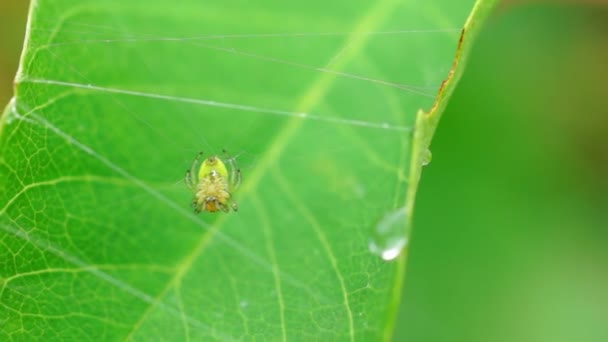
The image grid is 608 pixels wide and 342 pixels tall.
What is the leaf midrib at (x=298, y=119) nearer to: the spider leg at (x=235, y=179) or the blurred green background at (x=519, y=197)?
the spider leg at (x=235, y=179)

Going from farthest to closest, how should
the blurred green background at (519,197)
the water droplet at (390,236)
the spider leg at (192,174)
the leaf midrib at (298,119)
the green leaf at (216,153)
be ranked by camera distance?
the blurred green background at (519,197) → the spider leg at (192,174) → the leaf midrib at (298,119) → the green leaf at (216,153) → the water droplet at (390,236)

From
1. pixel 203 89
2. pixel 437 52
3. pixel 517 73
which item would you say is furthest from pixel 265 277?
pixel 517 73

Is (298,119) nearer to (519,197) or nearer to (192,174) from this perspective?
(192,174)

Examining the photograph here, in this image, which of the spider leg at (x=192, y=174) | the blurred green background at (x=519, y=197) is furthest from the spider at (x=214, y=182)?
the blurred green background at (x=519, y=197)

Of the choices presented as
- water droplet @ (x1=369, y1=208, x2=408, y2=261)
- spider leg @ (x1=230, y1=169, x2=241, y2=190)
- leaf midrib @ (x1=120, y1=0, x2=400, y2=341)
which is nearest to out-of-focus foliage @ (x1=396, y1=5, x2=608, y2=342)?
leaf midrib @ (x1=120, y1=0, x2=400, y2=341)

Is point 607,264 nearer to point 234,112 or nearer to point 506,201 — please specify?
point 506,201
